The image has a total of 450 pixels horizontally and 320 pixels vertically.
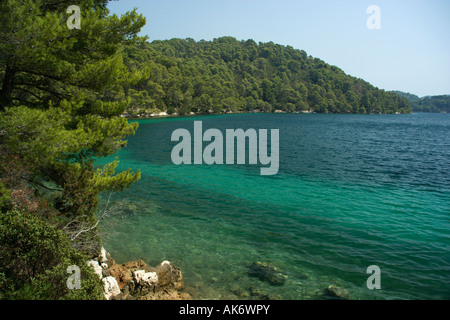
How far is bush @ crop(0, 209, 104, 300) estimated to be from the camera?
6793 millimetres

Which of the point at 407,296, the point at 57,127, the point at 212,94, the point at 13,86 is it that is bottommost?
the point at 407,296

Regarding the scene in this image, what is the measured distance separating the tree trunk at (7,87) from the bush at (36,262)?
15.4 ft

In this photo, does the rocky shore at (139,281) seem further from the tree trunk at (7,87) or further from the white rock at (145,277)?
the tree trunk at (7,87)

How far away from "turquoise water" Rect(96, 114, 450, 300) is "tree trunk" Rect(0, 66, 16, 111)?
6.61 m

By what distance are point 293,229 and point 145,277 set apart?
29.6ft

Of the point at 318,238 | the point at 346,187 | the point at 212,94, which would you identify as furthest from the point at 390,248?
the point at 212,94

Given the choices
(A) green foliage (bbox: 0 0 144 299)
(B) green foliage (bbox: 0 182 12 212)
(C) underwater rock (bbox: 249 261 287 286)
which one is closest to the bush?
(A) green foliage (bbox: 0 0 144 299)

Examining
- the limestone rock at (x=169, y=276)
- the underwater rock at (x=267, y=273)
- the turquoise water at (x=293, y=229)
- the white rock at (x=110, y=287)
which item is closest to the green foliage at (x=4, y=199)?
the white rock at (x=110, y=287)

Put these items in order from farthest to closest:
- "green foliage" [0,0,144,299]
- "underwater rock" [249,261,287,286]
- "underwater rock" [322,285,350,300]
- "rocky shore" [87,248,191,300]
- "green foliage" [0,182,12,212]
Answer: "underwater rock" [249,261,287,286]
"underwater rock" [322,285,350,300]
"rocky shore" [87,248,191,300]
"green foliage" [0,182,12,212]
"green foliage" [0,0,144,299]

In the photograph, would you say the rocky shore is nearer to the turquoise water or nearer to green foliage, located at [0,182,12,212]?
the turquoise water

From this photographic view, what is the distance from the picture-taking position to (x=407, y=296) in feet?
33.8
